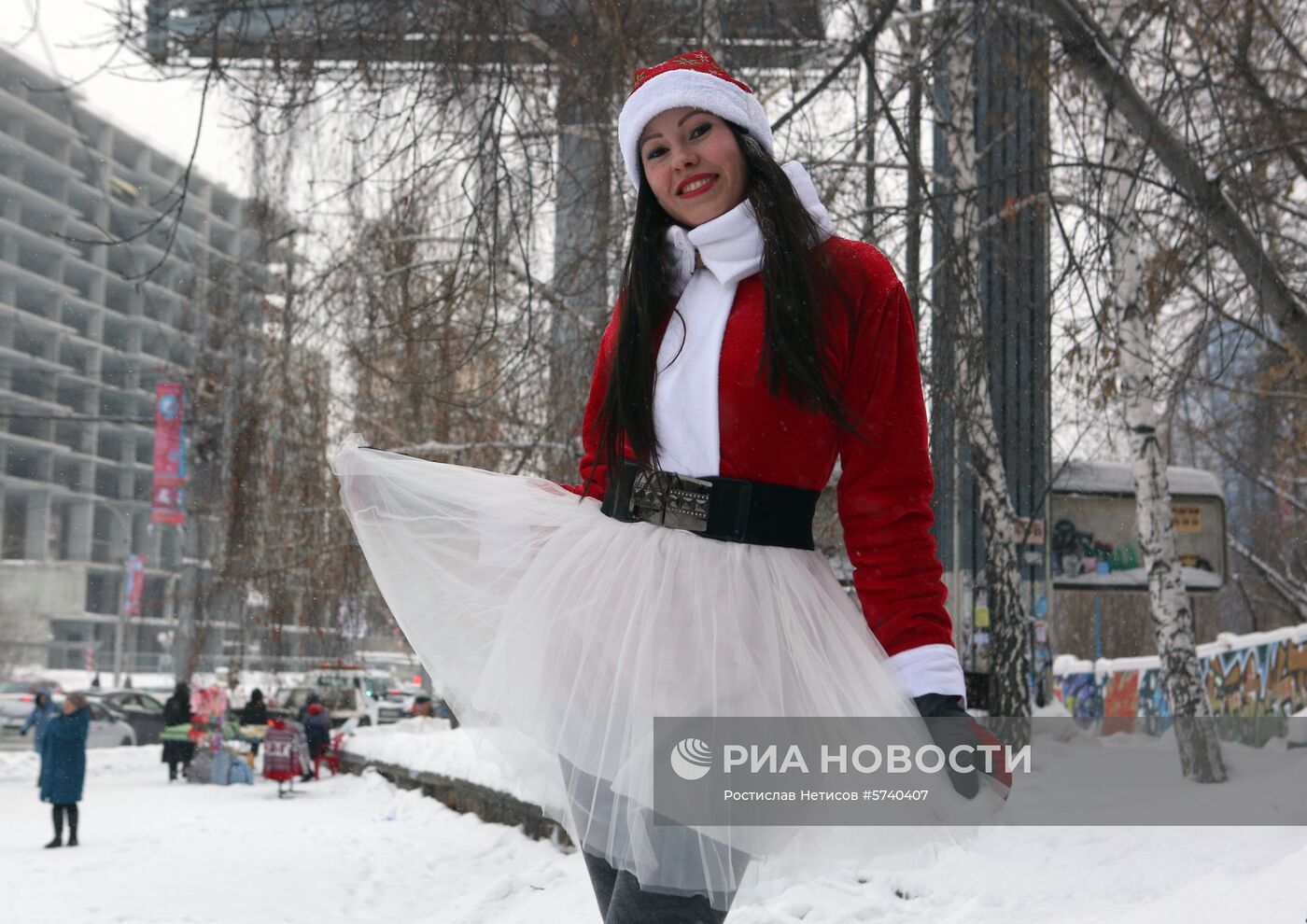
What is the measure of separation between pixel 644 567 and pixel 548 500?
1.42 feet

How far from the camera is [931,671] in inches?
76.8

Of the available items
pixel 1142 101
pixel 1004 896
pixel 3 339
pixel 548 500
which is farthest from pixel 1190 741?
pixel 3 339

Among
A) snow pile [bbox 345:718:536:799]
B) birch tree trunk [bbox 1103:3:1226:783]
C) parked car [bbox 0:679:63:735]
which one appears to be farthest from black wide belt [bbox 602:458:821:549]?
parked car [bbox 0:679:63:735]

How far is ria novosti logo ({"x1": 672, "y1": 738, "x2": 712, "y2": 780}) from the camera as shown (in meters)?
1.94

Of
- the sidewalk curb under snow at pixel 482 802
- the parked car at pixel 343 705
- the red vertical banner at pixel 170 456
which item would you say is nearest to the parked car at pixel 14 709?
the red vertical banner at pixel 170 456

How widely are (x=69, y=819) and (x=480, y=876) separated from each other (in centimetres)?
411

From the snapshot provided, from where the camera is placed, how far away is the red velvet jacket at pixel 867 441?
6.59ft

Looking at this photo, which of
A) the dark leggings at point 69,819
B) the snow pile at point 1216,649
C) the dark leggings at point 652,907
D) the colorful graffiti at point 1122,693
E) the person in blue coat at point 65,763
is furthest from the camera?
the colorful graffiti at point 1122,693

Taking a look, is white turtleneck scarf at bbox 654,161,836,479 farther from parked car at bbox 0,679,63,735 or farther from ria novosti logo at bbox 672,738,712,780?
parked car at bbox 0,679,63,735

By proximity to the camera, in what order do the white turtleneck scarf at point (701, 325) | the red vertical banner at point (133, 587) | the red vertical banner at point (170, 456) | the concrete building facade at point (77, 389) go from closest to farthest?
the white turtleneck scarf at point (701, 325) → the red vertical banner at point (170, 456) → the concrete building facade at point (77, 389) → the red vertical banner at point (133, 587)

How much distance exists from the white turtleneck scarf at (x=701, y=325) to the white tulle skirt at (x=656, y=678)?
0.16 meters

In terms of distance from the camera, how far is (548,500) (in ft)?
7.97

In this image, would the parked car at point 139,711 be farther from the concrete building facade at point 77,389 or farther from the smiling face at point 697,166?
the smiling face at point 697,166

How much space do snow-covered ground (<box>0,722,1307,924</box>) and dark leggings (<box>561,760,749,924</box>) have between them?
137cm
